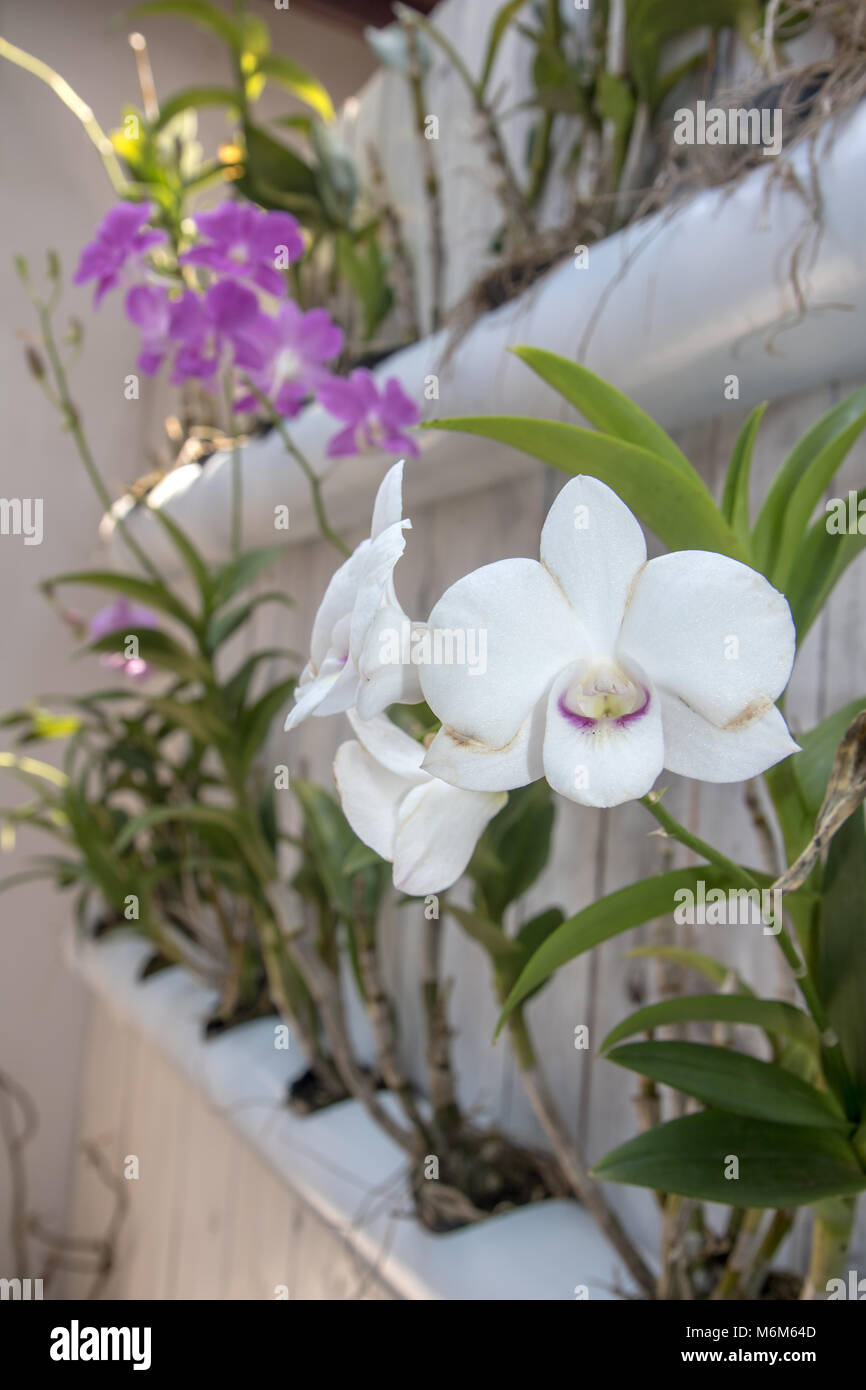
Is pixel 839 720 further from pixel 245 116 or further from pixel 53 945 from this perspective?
pixel 53 945

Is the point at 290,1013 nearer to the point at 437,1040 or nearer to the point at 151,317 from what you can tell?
the point at 437,1040

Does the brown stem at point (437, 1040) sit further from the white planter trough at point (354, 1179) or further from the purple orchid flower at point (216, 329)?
the purple orchid flower at point (216, 329)

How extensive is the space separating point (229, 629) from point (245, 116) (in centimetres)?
64

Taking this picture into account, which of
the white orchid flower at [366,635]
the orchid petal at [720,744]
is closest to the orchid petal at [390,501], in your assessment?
the white orchid flower at [366,635]

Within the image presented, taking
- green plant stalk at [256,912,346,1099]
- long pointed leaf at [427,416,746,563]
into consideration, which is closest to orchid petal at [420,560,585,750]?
long pointed leaf at [427,416,746,563]

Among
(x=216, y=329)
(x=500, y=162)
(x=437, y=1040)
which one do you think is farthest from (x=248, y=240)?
(x=437, y=1040)

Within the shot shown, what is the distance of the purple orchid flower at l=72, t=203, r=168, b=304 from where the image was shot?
858 millimetres

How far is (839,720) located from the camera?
19.3 inches

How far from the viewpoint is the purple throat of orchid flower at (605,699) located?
0.30 metres

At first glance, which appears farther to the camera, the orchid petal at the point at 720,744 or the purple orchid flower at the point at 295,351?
the purple orchid flower at the point at 295,351

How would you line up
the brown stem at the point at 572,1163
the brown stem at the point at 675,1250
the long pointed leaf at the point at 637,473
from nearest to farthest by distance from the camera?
the long pointed leaf at the point at 637,473, the brown stem at the point at 675,1250, the brown stem at the point at 572,1163

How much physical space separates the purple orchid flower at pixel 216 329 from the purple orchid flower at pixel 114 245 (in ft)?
0.29

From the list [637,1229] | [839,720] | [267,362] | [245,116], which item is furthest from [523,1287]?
[245,116]

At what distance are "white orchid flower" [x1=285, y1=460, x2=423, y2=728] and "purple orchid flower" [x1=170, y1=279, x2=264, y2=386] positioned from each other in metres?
0.55
